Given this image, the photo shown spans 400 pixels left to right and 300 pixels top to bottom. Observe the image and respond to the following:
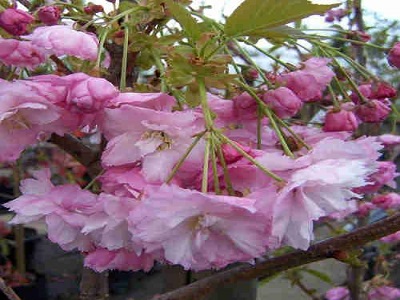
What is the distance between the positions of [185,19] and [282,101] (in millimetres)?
147

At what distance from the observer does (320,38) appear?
2.74 ft

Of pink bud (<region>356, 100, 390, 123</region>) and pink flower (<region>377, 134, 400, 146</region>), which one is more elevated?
pink bud (<region>356, 100, 390, 123</region>)

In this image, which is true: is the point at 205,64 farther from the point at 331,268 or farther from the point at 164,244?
the point at 331,268

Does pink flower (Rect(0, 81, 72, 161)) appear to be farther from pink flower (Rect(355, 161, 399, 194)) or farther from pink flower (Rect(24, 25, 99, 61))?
pink flower (Rect(355, 161, 399, 194))

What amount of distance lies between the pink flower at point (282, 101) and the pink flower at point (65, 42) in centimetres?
20

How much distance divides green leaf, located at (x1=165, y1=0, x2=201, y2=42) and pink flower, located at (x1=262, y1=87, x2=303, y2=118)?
0.12 metres

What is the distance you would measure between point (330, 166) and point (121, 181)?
7.3 inches

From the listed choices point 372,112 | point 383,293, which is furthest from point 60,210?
point 383,293

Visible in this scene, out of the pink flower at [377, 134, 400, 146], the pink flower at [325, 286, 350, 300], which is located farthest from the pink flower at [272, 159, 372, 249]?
the pink flower at [325, 286, 350, 300]

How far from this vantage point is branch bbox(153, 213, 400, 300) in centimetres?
65

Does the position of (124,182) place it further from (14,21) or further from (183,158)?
(14,21)

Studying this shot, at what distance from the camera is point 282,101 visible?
681 millimetres

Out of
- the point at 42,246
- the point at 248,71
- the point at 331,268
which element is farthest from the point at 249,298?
the point at 42,246

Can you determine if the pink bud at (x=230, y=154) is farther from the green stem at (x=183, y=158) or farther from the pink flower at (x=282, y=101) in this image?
the pink flower at (x=282, y=101)
